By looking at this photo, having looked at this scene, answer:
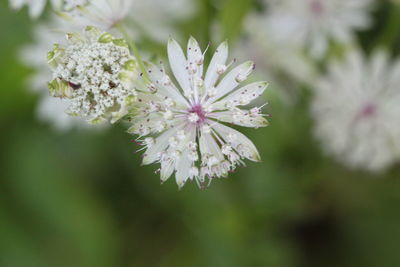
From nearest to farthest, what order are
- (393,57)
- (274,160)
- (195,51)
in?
1. (195,51)
2. (393,57)
3. (274,160)

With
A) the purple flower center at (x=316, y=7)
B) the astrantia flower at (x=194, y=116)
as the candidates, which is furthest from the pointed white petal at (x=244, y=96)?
the purple flower center at (x=316, y=7)

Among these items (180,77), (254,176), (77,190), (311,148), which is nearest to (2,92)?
(77,190)

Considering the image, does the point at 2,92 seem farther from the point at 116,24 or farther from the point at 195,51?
the point at 195,51

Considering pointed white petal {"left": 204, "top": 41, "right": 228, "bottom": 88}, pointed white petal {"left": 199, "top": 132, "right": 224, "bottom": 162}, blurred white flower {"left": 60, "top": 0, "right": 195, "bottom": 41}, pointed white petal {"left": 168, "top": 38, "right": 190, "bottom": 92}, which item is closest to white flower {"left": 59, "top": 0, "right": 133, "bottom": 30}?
blurred white flower {"left": 60, "top": 0, "right": 195, "bottom": 41}

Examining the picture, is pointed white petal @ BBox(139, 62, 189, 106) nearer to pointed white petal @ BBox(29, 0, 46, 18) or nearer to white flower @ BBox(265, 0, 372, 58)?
pointed white petal @ BBox(29, 0, 46, 18)

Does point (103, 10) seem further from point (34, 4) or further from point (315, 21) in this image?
point (315, 21)
